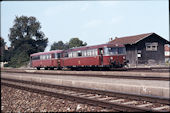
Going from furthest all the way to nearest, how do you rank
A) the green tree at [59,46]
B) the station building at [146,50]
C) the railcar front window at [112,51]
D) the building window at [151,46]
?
the green tree at [59,46] → the building window at [151,46] → the station building at [146,50] → the railcar front window at [112,51]

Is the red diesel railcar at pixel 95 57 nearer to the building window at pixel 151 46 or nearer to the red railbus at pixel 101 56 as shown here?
the red railbus at pixel 101 56

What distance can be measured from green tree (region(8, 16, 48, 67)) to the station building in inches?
1415

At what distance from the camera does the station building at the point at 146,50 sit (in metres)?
37.4

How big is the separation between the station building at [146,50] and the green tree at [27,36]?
35.9 metres

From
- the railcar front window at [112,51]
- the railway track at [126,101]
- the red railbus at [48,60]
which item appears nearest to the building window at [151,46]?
the red railbus at [48,60]

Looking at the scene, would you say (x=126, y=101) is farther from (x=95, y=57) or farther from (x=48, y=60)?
(x=48, y=60)

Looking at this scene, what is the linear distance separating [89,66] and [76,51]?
2.94m

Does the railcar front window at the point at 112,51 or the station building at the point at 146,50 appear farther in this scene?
the station building at the point at 146,50

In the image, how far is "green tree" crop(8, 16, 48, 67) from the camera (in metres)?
66.7

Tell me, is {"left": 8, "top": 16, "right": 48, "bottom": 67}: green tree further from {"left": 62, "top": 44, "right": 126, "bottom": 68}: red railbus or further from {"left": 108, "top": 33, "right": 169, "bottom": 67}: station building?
{"left": 62, "top": 44, "right": 126, "bottom": 68}: red railbus

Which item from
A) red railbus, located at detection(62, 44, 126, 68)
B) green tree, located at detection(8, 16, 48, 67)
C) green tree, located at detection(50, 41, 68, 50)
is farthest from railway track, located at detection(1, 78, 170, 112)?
green tree, located at detection(50, 41, 68, 50)

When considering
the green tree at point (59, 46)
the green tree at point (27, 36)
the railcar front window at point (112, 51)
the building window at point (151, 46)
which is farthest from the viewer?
the green tree at point (59, 46)

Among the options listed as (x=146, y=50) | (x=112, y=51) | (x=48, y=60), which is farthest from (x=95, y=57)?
(x=146, y=50)

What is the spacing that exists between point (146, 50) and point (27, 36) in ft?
133
